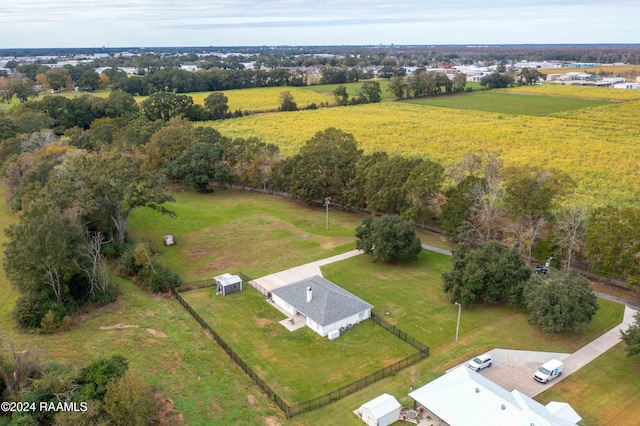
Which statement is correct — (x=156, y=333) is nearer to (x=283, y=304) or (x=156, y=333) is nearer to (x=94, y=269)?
(x=94, y=269)

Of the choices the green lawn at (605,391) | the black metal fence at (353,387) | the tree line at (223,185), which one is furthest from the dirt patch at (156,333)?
the green lawn at (605,391)

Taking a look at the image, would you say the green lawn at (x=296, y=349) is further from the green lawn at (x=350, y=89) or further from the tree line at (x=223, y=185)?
the green lawn at (x=350, y=89)

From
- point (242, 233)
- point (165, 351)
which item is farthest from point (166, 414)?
point (242, 233)

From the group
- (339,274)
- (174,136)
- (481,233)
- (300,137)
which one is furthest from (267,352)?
(300,137)

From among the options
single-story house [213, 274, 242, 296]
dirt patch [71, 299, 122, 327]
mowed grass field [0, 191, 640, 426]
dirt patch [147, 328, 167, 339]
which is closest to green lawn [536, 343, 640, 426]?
mowed grass field [0, 191, 640, 426]

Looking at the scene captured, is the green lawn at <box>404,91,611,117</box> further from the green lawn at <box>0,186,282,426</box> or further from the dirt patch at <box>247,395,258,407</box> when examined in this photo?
the dirt patch at <box>247,395,258,407</box>
